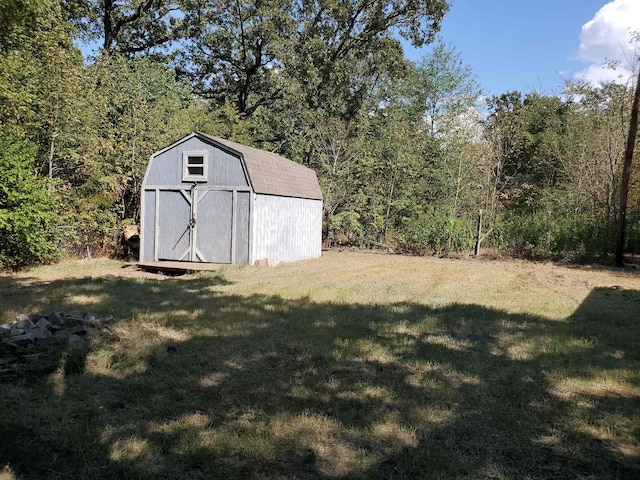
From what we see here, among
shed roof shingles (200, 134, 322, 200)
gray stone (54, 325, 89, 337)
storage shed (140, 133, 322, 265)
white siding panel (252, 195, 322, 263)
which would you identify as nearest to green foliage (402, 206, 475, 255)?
white siding panel (252, 195, 322, 263)

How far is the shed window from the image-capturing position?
472 inches

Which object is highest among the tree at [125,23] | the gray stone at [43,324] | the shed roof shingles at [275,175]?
the tree at [125,23]

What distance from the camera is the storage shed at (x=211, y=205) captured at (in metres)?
11.6

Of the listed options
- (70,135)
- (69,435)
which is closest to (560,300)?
(69,435)

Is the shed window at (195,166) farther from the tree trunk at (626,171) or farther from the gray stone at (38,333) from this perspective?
the tree trunk at (626,171)

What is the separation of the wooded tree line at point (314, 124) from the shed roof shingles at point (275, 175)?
2.87 metres

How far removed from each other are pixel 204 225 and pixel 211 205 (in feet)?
1.92

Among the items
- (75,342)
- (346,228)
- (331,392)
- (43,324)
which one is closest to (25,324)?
(43,324)

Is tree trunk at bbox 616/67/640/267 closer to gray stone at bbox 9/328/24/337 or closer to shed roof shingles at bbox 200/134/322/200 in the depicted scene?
shed roof shingles at bbox 200/134/322/200

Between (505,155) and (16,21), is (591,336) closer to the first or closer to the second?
(505,155)

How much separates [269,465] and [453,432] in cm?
134

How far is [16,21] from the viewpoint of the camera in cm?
1063

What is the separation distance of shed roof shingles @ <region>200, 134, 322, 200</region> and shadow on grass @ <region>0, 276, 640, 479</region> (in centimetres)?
632

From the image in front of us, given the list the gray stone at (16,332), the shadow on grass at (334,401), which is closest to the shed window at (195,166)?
the shadow on grass at (334,401)
